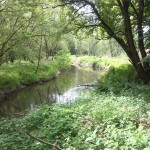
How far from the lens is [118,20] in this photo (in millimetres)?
18703

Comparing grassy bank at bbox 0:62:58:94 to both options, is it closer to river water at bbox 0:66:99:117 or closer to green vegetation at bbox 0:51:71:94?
green vegetation at bbox 0:51:71:94

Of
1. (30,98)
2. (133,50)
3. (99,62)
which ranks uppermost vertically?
(133,50)

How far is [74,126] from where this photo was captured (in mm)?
8320

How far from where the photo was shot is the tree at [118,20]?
53.2 ft

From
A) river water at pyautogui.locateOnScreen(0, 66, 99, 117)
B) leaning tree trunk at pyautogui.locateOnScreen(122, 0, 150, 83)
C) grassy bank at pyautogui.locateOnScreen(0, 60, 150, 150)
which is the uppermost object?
leaning tree trunk at pyautogui.locateOnScreen(122, 0, 150, 83)

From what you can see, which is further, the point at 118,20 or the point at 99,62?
the point at 99,62

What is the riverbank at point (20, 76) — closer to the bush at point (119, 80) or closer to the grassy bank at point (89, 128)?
the bush at point (119, 80)

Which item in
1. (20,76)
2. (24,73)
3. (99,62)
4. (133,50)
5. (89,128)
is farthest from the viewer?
(99,62)

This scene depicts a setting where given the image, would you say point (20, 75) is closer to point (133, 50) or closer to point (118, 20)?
point (118, 20)

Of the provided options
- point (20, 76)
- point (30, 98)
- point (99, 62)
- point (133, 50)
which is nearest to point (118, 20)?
point (133, 50)

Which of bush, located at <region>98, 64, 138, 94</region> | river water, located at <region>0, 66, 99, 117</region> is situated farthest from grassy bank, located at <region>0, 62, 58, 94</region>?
bush, located at <region>98, 64, 138, 94</region>

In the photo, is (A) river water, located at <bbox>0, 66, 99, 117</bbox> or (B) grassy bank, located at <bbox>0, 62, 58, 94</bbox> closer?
(A) river water, located at <bbox>0, 66, 99, 117</bbox>

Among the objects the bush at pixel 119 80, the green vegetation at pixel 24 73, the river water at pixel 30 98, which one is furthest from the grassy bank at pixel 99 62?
the bush at pixel 119 80

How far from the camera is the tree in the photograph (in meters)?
16.2
